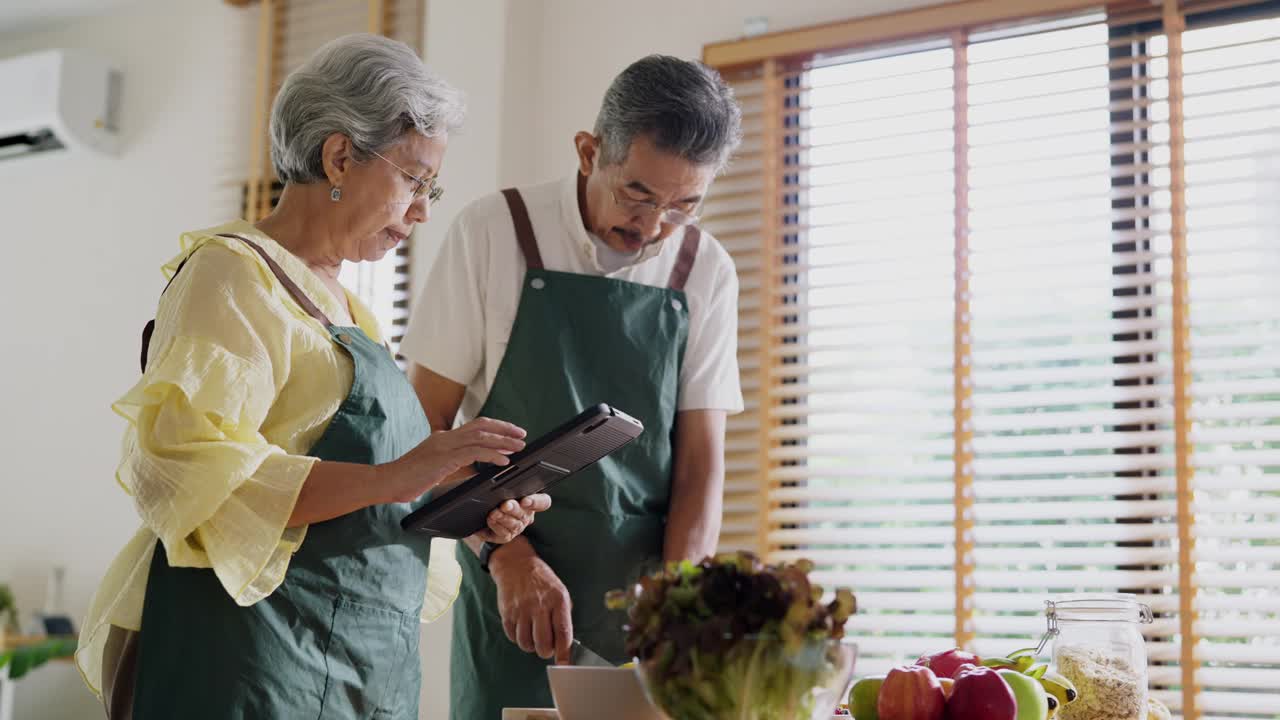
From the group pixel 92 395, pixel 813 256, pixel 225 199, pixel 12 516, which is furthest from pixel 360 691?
pixel 12 516

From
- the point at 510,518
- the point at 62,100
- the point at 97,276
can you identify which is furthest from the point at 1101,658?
the point at 62,100

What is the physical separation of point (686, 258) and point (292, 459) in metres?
0.92

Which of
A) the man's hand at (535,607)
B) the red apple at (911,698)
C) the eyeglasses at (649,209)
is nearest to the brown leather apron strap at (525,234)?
the eyeglasses at (649,209)

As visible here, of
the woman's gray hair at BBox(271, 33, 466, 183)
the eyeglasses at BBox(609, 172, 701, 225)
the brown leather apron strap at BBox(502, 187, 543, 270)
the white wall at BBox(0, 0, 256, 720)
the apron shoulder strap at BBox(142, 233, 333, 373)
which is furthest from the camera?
the white wall at BBox(0, 0, 256, 720)

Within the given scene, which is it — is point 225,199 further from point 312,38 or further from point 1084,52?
point 1084,52

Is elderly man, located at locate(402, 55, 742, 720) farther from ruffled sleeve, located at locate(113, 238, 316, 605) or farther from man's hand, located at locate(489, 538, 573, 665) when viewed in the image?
ruffled sleeve, located at locate(113, 238, 316, 605)

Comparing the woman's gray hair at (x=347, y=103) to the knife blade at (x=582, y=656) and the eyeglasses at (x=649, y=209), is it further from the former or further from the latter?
the knife blade at (x=582, y=656)

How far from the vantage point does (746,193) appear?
3.18m

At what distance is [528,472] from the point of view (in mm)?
1451

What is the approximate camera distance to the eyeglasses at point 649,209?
192 centimetres

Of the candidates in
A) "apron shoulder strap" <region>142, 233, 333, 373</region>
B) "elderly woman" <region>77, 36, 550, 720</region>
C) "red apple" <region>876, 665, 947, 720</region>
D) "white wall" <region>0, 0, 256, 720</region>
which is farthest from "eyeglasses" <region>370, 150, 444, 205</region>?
"white wall" <region>0, 0, 256, 720</region>

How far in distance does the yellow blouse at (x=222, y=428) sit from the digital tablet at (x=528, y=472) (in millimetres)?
165

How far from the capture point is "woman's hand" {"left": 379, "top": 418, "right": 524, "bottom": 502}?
1361 mm

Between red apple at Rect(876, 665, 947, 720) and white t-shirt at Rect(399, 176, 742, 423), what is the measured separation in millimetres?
960
